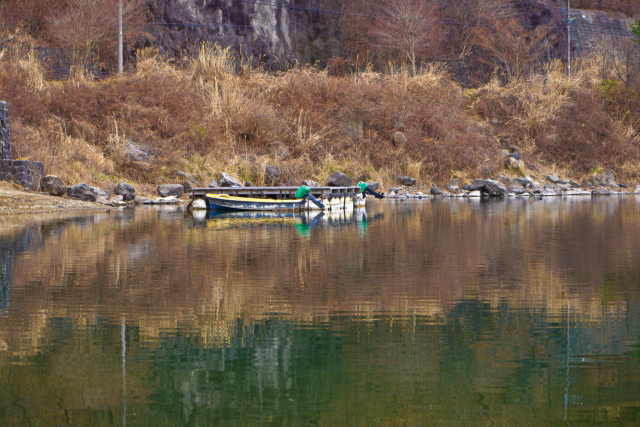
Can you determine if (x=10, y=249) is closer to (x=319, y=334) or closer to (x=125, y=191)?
(x=319, y=334)

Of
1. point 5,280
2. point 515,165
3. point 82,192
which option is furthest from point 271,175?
point 5,280

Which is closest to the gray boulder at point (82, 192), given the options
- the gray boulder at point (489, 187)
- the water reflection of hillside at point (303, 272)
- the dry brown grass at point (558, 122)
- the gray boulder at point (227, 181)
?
the gray boulder at point (227, 181)

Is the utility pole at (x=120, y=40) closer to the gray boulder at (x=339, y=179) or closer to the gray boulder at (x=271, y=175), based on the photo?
the gray boulder at (x=271, y=175)

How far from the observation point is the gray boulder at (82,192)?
3262 cm

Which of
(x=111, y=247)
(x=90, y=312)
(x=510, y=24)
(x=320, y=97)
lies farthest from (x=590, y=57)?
(x=90, y=312)

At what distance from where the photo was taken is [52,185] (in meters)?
32.1

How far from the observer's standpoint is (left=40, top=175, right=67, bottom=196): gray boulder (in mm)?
32094

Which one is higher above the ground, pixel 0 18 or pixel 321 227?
pixel 0 18

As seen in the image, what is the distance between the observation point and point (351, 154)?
45.3 meters

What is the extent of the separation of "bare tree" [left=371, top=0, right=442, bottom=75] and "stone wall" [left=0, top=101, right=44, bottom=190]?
28832mm

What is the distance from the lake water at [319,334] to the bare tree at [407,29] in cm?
3946

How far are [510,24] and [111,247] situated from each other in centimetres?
4782

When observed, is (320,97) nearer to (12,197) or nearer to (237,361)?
(12,197)

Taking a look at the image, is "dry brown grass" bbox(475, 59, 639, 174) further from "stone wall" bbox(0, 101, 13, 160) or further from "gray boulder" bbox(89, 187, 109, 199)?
"stone wall" bbox(0, 101, 13, 160)
